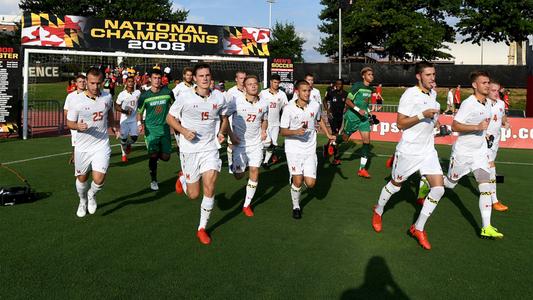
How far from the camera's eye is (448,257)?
5621mm

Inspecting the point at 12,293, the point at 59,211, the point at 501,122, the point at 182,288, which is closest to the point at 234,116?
the point at 59,211

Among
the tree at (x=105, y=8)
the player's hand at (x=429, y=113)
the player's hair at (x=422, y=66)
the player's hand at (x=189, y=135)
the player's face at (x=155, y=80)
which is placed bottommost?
the player's hand at (x=189, y=135)

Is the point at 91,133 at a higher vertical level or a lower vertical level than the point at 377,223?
higher

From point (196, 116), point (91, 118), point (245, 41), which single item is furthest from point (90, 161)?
point (245, 41)

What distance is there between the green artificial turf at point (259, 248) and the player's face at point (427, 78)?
2109 mm

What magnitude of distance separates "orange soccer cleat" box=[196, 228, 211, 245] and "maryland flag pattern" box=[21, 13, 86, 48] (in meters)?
13.2

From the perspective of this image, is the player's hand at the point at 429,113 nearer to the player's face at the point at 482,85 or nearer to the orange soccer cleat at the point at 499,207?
the player's face at the point at 482,85

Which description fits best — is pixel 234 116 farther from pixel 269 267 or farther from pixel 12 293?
pixel 12 293

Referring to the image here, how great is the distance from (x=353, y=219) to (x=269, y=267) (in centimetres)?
247

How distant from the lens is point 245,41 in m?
18.2

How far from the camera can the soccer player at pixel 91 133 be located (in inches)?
269

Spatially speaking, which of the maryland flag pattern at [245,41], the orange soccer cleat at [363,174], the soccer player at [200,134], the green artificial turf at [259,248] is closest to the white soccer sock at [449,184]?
the green artificial turf at [259,248]

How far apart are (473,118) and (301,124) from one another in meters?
2.46

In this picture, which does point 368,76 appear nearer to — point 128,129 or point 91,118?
point 91,118
